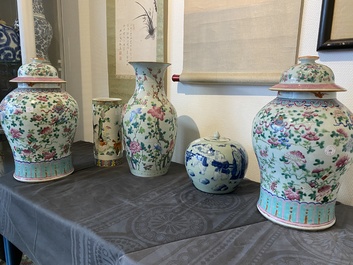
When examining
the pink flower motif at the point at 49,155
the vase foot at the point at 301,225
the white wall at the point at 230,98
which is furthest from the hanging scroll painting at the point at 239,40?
the pink flower motif at the point at 49,155

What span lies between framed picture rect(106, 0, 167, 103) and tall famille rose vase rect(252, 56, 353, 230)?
584 mm

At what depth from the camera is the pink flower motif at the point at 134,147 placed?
79 cm

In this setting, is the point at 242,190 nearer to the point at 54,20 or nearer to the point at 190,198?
the point at 190,198

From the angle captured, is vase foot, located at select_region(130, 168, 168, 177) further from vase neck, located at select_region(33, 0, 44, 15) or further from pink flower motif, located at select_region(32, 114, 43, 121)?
vase neck, located at select_region(33, 0, 44, 15)

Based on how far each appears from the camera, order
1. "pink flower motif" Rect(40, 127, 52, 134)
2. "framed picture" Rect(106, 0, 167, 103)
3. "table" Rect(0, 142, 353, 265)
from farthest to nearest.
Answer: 1. "framed picture" Rect(106, 0, 167, 103)
2. "pink flower motif" Rect(40, 127, 52, 134)
3. "table" Rect(0, 142, 353, 265)

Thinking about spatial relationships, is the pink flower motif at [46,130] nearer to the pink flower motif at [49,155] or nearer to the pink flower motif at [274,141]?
the pink flower motif at [49,155]

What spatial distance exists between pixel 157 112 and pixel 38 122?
1.10 feet

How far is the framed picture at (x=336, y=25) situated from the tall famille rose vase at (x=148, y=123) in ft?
1.43

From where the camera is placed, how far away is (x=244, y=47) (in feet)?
2.62

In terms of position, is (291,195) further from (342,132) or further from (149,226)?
(149,226)

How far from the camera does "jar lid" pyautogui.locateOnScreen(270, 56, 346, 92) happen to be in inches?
20.4

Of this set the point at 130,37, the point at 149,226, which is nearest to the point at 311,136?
the point at 149,226

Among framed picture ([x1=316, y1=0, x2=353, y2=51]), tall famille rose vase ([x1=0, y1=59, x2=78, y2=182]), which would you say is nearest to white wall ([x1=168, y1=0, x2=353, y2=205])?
framed picture ([x1=316, y1=0, x2=353, y2=51])

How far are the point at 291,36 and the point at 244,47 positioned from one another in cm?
14
